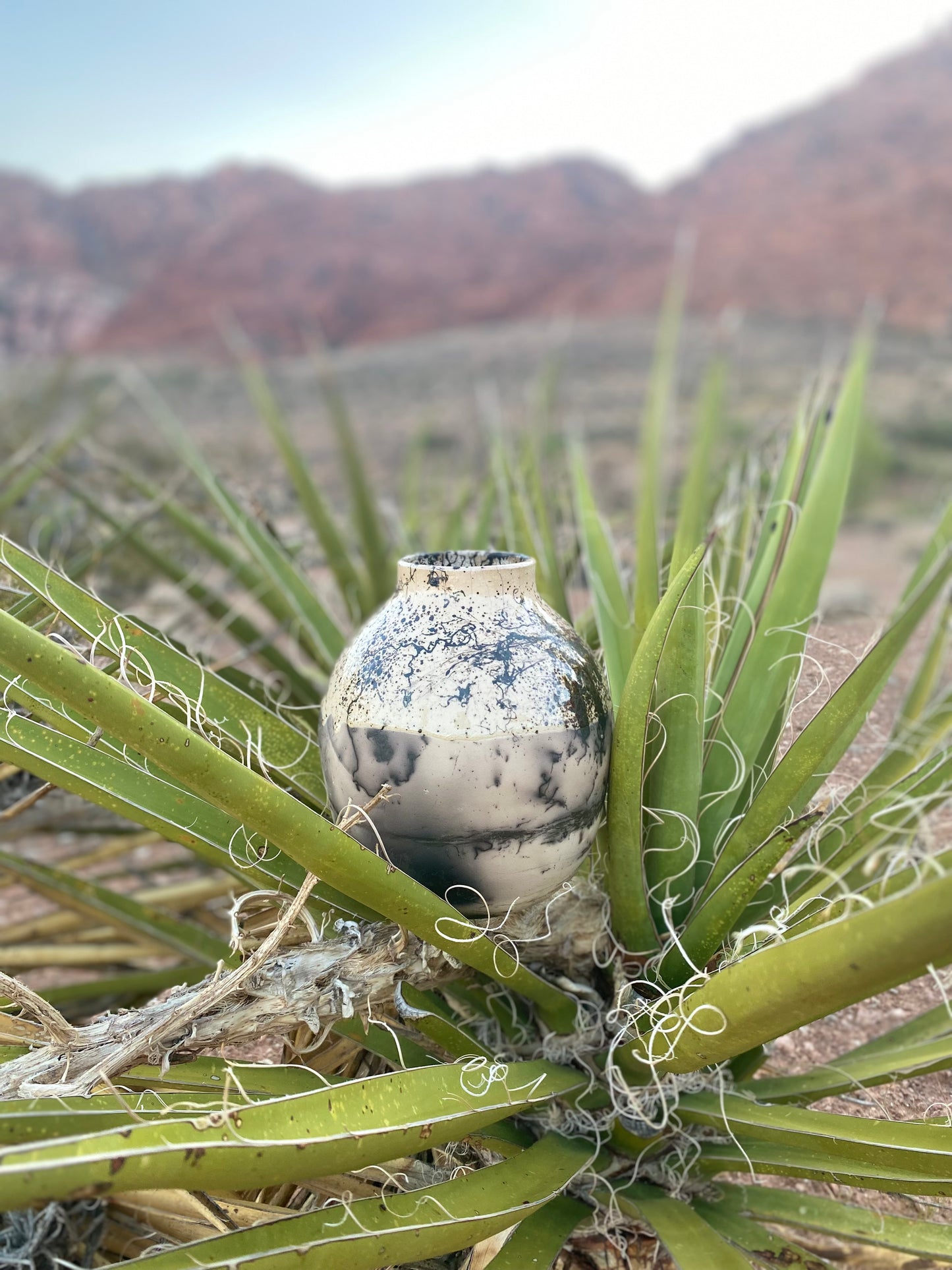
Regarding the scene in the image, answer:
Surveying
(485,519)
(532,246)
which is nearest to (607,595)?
(485,519)

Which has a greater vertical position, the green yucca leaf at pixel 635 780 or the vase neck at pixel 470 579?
the vase neck at pixel 470 579

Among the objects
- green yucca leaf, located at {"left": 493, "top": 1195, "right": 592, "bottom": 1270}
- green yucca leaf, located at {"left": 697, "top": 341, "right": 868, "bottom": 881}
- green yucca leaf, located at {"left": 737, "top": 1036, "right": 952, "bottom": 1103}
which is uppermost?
green yucca leaf, located at {"left": 697, "top": 341, "right": 868, "bottom": 881}

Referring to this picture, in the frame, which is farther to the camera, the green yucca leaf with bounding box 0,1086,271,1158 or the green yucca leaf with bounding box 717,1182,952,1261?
the green yucca leaf with bounding box 717,1182,952,1261

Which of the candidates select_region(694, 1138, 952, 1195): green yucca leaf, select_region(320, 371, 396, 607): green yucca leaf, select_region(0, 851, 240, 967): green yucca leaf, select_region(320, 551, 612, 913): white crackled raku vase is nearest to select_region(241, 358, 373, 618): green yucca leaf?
select_region(320, 371, 396, 607): green yucca leaf

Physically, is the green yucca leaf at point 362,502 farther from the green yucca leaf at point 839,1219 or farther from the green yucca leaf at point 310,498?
the green yucca leaf at point 839,1219

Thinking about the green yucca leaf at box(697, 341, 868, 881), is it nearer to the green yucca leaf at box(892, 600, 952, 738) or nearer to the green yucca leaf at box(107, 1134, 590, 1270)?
the green yucca leaf at box(107, 1134, 590, 1270)

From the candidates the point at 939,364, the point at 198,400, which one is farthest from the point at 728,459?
the point at 198,400

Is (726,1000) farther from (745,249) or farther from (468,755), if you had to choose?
(745,249)

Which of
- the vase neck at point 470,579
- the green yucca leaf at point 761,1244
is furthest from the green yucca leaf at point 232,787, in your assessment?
the green yucca leaf at point 761,1244
